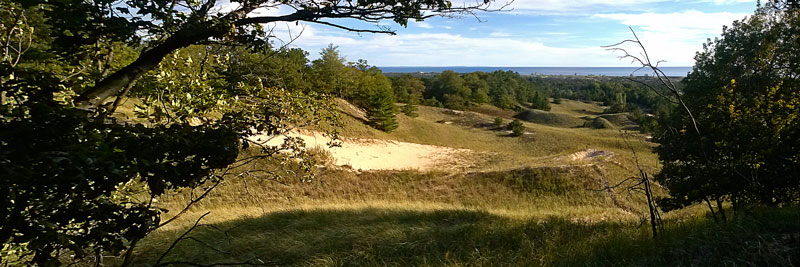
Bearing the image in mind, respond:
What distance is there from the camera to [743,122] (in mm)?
8289

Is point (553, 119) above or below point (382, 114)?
below

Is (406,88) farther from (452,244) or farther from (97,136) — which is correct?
(97,136)

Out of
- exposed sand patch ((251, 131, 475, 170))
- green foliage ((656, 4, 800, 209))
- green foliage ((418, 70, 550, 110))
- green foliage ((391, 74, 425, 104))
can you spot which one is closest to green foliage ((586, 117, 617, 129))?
green foliage ((418, 70, 550, 110))

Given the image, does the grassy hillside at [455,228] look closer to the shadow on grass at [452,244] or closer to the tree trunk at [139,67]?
the shadow on grass at [452,244]

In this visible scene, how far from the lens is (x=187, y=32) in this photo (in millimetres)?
3141

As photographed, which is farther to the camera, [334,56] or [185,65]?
[334,56]

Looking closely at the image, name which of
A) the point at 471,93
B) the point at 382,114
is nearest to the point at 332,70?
the point at 382,114

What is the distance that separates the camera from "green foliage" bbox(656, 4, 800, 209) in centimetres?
752

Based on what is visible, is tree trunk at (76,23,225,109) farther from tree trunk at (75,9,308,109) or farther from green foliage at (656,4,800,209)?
green foliage at (656,4,800,209)

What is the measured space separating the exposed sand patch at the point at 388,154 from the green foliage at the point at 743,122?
14673 millimetres

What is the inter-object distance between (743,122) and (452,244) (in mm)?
7464

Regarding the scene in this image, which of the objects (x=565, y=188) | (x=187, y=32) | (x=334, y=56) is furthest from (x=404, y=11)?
(x=334, y=56)

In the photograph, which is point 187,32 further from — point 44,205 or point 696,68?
point 696,68

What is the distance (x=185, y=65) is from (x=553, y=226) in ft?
23.9
